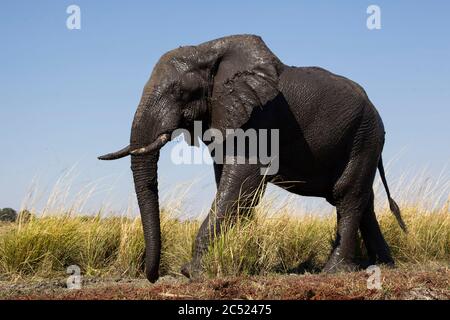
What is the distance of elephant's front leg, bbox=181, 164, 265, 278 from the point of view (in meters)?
7.50

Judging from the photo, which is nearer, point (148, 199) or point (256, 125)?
point (148, 199)

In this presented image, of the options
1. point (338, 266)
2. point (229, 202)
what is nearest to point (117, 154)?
point (229, 202)

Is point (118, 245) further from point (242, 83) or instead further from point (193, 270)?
point (242, 83)

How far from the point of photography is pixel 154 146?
300 inches

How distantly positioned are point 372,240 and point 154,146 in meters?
3.87

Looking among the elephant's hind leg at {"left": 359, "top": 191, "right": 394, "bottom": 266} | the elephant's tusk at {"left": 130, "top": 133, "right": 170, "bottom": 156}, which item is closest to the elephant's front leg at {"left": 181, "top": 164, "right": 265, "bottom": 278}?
the elephant's tusk at {"left": 130, "top": 133, "right": 170, "bottom": 156}

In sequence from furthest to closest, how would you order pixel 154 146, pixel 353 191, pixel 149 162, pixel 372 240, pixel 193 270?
pixel 372 240 → pixel 353 191 → pixel 149 162 → pixel 154 146 → pixel 193 270

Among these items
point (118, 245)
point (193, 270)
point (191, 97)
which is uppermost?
point (191, 97)

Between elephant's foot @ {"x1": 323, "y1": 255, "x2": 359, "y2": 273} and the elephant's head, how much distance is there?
87.2 inches

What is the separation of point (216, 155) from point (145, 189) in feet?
3.78

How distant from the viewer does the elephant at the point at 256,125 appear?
773cm

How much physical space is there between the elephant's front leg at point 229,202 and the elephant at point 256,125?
1cm

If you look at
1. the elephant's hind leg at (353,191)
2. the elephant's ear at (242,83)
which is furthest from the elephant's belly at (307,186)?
the elephant's ear at (242,83)

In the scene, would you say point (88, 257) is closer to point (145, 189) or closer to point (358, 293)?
point (145, 189)
